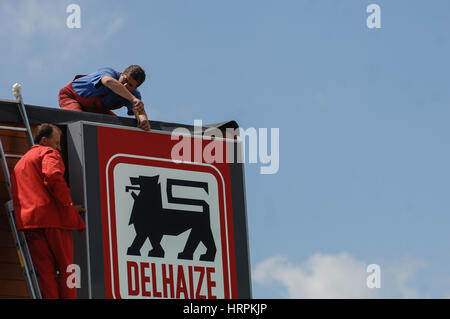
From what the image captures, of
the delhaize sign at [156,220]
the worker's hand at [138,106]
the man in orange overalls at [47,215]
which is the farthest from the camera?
the worker's hand at [138,106]

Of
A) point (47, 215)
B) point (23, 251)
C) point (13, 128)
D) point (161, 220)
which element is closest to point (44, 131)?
point (13, 128)

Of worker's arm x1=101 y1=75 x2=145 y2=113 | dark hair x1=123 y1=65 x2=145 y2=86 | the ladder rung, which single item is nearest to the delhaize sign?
worker's arm x1=101 y1=75 x2=145 y2=113

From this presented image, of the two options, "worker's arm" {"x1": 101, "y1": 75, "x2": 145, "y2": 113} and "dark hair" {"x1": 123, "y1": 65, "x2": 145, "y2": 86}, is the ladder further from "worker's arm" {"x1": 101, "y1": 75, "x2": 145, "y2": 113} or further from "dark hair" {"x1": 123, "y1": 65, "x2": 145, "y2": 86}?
"dark hair" {"x1": 123, "y1": 65, "x2": 145, "y2": 86}

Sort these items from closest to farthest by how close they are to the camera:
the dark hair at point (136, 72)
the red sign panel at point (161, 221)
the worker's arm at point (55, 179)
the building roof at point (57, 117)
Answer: the worker's arm at point (55, 179) < the building roof at point (57, 117) < the red sign panel at point (161, 221) < the dark hair at point (136, 72)

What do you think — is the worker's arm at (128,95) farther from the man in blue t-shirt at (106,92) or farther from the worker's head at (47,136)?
the worker's head at (47,136)

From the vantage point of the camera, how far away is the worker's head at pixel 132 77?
14.4 m

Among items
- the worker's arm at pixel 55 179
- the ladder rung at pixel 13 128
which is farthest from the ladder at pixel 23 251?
the worker's arm at pixel 55 179

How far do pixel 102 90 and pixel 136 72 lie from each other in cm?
54

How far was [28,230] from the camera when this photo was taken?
479 inches

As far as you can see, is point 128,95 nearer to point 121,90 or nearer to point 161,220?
point 121,90

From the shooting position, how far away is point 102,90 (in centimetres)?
1449

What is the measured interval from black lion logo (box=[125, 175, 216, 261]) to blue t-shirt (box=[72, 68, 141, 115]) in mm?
1260
